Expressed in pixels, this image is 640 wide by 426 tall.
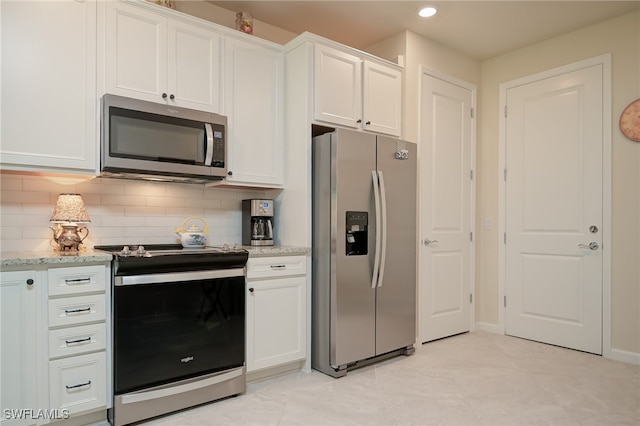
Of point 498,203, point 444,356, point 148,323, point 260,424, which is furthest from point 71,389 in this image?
point 498,203

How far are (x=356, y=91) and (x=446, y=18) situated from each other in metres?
1.02

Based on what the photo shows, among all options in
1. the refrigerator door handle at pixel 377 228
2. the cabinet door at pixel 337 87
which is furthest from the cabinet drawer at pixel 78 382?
the cabinet door at pixel 337 87

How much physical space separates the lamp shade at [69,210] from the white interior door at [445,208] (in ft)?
8.68

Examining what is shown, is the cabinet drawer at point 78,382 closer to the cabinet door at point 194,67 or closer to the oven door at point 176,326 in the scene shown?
the oven door at point 176,326

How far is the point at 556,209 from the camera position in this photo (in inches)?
144

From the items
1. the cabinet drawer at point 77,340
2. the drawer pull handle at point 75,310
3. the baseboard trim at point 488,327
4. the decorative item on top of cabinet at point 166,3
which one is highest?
the decorative item on top of cabinet at point 166,3

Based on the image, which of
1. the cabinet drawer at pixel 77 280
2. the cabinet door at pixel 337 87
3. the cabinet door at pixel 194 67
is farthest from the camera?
the cabinet door at pixel 337 87

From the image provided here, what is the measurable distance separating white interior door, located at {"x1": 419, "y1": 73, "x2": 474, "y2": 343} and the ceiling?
465mm

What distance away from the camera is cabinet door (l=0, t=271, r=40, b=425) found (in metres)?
1.86

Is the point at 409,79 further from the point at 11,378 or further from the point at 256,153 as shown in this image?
the point at 11,378

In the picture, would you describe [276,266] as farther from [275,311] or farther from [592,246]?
[592,246]

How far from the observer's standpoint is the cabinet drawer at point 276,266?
2645mm

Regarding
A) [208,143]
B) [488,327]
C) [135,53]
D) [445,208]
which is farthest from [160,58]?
[488,327]

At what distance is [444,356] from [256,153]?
2223 mm
